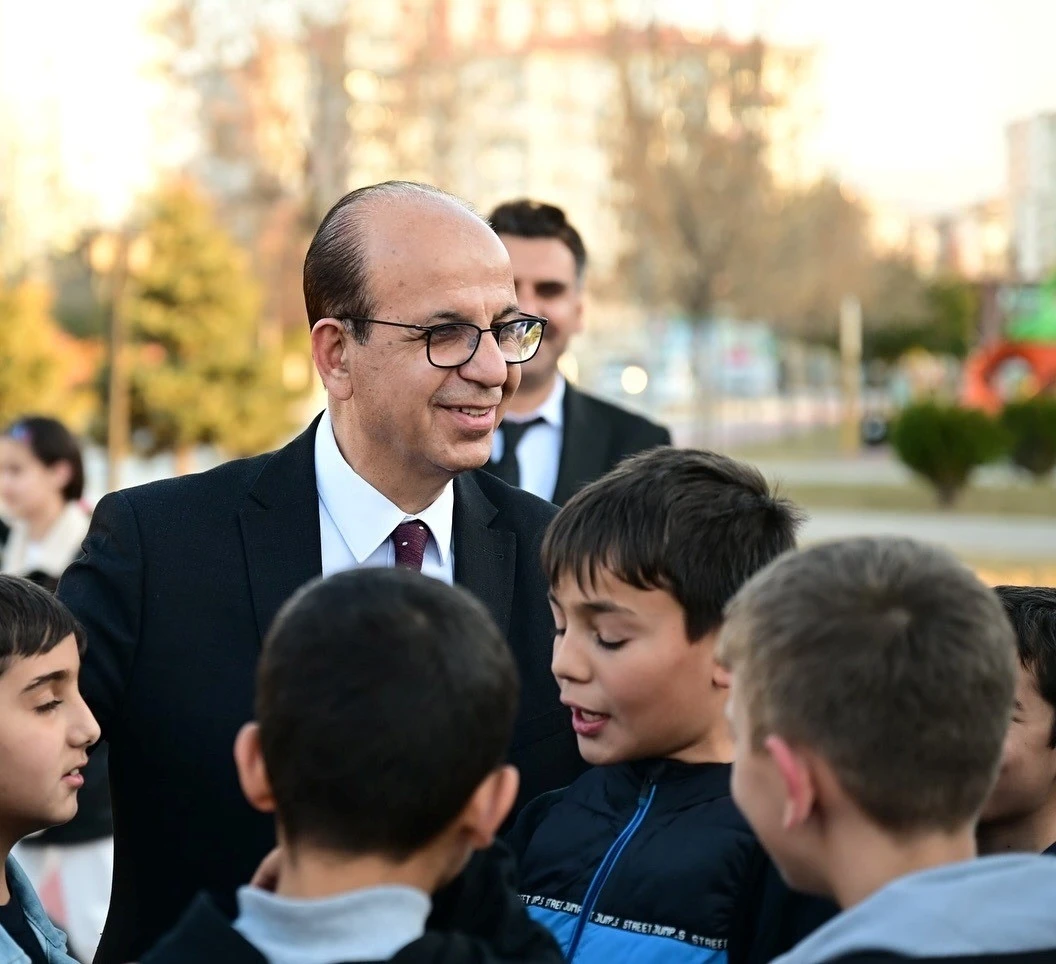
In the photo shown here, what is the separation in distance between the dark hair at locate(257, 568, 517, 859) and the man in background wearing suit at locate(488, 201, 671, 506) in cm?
419

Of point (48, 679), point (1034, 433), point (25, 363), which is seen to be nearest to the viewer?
point (48, 679)

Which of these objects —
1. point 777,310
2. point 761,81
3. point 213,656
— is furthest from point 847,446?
point 213,656

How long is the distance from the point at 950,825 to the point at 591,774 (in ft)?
3.18

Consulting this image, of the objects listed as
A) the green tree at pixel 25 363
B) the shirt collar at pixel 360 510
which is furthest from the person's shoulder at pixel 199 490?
the green tree at pixel 25 363

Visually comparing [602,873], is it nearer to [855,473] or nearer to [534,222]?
[534,222]

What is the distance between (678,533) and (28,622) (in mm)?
1157

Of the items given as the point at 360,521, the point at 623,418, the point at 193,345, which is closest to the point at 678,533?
the point at 360,521

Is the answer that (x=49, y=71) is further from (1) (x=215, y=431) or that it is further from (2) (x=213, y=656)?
(2) (x=213, y=656)

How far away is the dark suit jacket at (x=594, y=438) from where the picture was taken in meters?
6.21

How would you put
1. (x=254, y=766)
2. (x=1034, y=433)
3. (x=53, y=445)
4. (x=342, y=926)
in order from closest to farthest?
(x=342, y=926) < (x=254, y=766) < (x=53, y=445) < (x=1034, y=433)

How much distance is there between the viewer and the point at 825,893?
2027mm

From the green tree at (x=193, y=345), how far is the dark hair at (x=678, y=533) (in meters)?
29.5

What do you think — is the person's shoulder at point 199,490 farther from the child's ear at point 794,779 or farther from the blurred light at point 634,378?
the blurred light at point 634,378

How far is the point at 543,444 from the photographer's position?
639cm
